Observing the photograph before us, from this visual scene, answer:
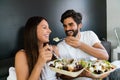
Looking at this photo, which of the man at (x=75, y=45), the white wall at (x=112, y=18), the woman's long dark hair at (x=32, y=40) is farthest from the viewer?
the white wall at (x=112, y=18)

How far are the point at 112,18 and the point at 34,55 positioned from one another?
204 cm

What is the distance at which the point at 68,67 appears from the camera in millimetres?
1491

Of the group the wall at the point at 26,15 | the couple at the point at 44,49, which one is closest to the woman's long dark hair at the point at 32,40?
the couple at the point at 44,49

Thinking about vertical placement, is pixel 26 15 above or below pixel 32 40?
above

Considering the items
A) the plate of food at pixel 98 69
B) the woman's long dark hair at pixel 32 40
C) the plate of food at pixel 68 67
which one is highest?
the woman's long dark hair at pixel 32 40

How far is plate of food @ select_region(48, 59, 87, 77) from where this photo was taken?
1.46m

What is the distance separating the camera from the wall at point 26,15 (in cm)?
213

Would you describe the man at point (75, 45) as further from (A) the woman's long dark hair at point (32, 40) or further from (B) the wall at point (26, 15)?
(B) the wall at point (26, 15)

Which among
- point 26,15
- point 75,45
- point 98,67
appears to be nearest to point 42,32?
point 75,45

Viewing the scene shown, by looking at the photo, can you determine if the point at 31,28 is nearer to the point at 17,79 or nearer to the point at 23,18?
the point at 17,79

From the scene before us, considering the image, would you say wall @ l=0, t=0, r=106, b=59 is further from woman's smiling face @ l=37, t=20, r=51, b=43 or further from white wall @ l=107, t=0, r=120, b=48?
woman's smiling face @ l=37, t=20, r=51, b=43

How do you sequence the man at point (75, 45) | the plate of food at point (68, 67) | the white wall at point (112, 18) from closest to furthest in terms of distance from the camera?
the plate of food at point (68, 67) → the man at point (75, 45) → the white wall at point (112, 18)

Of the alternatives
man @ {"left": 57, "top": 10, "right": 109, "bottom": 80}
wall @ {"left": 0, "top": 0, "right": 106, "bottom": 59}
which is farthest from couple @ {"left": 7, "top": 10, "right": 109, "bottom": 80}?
wall @ {"left": 0, "top": 0, "right": 106, "bottom": 59}

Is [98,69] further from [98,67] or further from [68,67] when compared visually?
[68,67]
